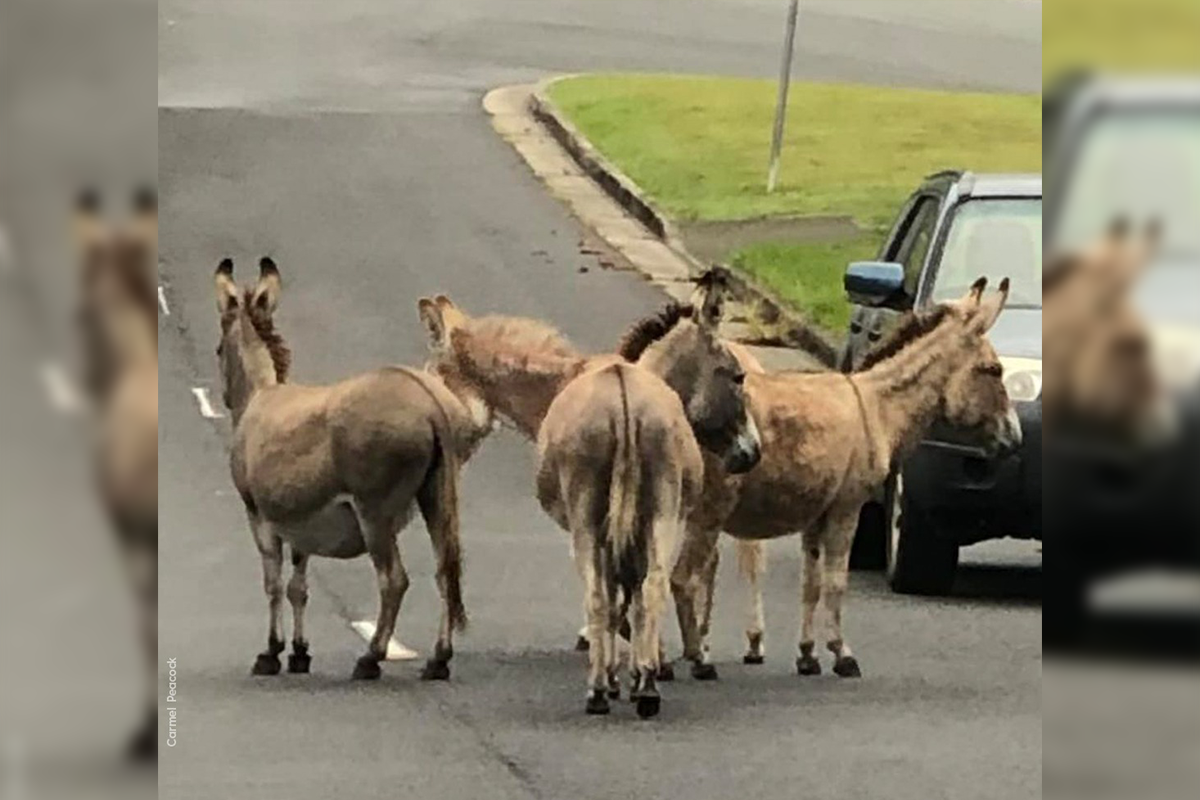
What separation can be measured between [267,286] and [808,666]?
210 cm

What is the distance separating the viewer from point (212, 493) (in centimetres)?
683

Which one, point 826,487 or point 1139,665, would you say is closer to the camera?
point 1139,665

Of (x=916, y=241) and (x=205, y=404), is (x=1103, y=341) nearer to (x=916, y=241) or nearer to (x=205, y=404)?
(x=205, y=404)

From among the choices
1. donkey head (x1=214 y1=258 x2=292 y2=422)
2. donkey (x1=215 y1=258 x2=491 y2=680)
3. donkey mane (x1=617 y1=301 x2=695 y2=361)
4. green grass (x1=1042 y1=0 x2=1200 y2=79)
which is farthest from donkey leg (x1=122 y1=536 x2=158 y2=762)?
donkey mane (x1=617 y1=301 x2=695 y2=361)

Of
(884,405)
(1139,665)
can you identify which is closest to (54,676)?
(1139,665)

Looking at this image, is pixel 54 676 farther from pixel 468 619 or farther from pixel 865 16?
pixel 468 619

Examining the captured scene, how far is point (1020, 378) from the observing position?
6.48 meters

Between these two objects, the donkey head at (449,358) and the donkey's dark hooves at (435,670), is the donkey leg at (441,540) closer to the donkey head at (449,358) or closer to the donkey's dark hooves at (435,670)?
the donkey's dark hooves at (435,670)

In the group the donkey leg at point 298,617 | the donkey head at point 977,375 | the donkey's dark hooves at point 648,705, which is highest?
the donkey head at point 977,375

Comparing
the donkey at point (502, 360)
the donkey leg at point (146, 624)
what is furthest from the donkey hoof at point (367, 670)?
the donkey leg at point (146, 624)

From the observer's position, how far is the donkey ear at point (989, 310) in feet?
23.5

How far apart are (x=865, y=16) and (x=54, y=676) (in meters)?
2.89

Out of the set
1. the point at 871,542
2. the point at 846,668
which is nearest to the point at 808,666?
the point at 846,668

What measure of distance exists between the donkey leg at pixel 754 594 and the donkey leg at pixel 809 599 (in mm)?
144
